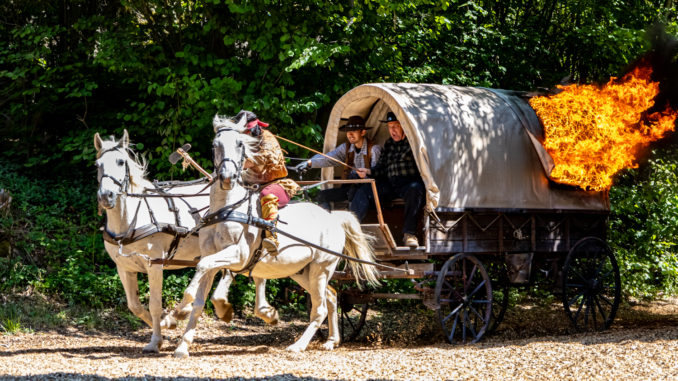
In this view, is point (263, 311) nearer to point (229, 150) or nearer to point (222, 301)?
point (222, 301)

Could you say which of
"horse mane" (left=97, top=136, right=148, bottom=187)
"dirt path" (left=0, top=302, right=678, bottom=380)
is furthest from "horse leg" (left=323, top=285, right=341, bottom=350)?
"horse mane" (left=97, top=136, right=148, bottom=187)

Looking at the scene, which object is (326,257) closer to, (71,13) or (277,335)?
(277,335)

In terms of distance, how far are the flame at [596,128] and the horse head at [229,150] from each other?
3999 mm

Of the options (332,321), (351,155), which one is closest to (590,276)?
(351,155)

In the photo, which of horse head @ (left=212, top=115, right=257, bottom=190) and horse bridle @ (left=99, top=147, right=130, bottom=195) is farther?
horse bridle @ (left=99, top=147, right=130, bottom=195)

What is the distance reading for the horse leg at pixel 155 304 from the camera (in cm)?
770

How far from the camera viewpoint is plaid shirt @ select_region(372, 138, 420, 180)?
8.54 m

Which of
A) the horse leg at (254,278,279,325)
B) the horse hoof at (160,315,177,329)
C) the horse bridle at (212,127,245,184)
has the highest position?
the horse bridle at (212,127,245,184)

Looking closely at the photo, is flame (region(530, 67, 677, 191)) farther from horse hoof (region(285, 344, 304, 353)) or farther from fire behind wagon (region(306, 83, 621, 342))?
horse hoof (region(285, 344, 304, 353))

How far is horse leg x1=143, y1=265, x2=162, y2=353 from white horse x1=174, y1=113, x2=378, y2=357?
763 mm

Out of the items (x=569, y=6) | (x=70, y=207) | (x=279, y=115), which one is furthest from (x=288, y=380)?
(x=569, y=6)

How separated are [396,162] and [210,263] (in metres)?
2.88

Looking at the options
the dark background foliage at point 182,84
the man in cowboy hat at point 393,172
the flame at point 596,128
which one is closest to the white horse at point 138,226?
the man in cowboy hat at point 393,172

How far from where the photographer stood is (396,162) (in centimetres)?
860
